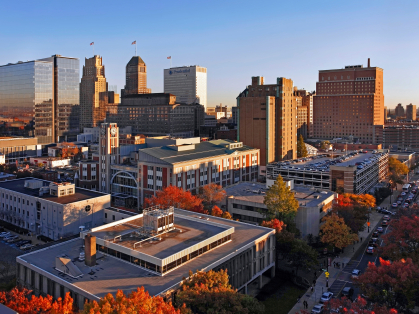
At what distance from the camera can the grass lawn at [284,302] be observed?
4923 centimetres

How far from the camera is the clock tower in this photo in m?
104

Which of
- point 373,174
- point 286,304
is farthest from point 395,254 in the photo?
point 373,174

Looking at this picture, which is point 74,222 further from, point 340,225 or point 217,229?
point 340,225

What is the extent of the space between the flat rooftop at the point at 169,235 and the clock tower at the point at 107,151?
4633 centimetres

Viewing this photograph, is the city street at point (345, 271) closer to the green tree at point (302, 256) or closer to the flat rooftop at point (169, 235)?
the green tree at point (302, 256)

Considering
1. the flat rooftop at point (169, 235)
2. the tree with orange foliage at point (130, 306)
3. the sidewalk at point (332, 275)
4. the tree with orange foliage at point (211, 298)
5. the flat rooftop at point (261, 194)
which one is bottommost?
the sidewalk at point (332, 275)

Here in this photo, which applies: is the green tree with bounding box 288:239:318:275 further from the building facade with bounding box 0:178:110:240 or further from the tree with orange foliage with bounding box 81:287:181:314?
the building facade with bounding box 0:178:110:240

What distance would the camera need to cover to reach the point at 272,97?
136 m

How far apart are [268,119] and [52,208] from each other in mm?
79163

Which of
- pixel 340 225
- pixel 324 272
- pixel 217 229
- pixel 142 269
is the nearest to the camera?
pixel 142 269

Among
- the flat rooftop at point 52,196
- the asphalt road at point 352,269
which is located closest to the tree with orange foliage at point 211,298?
the asphalt road at point 352,269

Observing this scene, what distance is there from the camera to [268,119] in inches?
5300

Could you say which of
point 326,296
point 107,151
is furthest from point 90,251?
point 107,151

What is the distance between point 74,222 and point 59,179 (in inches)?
1792
